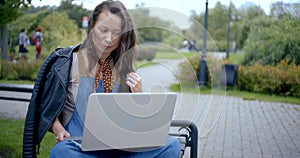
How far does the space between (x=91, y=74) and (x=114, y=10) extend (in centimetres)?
38

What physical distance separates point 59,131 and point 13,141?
2.71 meters

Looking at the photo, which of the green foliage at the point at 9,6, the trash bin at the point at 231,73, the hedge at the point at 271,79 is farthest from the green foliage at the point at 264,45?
the green foliage at the point at 9,6

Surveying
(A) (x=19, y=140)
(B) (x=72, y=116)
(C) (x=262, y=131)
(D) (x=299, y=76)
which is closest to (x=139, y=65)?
(B) (x=72, y=116)

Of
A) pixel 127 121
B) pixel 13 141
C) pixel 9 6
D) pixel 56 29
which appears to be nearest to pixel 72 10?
pixel 56 29

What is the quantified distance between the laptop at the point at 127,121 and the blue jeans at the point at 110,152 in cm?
3

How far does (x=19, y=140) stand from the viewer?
473 cm

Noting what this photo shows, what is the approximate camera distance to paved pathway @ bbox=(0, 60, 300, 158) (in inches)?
90.6

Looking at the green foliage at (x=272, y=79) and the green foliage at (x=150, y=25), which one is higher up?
the green foliage at (x=150, y=25)

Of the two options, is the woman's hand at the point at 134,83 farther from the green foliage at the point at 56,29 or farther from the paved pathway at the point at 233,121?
the green foliage at the point at 56,29

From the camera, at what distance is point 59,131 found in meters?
2.21

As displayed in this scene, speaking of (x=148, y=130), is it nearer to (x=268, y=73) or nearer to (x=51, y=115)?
(x=51, y=115)

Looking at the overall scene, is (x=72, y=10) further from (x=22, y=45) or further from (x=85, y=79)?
(x=85, y=79)

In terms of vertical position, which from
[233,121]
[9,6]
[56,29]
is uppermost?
[9,6]

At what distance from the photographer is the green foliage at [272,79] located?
9.94 m
